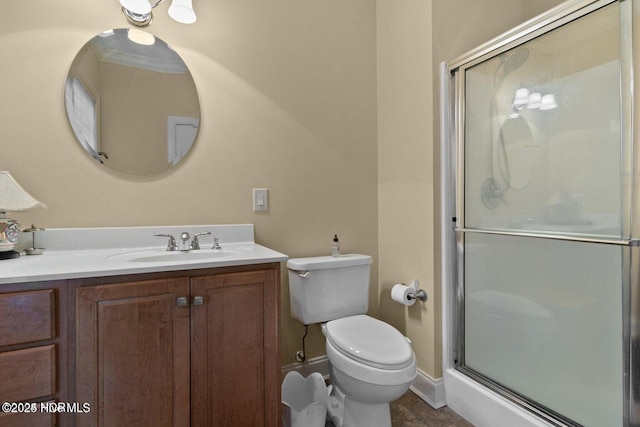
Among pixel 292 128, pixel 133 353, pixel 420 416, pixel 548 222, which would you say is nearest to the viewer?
pixel 133 353

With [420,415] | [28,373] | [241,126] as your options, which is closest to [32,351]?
Result: [28,373]

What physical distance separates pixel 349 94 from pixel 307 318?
4.47ft

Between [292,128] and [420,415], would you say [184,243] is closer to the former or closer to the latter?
[292,128]

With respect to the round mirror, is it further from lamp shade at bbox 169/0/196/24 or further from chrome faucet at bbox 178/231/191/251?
chrome faucet at bbox 178/231/191/251

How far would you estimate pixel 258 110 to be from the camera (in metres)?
1.77

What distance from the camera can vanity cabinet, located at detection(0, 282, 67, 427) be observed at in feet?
2.97

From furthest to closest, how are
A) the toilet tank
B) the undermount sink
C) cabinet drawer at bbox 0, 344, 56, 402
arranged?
the toilet tank, the undermount sink, cabinet drawer at bbox 0, 344, 56, 402

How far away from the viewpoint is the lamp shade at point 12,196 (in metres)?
1.21

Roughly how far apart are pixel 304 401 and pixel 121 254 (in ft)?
3.70

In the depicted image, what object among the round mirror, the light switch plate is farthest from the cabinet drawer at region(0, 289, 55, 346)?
the light switch plate

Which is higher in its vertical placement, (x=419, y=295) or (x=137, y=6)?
(x=137, y=6)

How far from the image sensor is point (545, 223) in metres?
1.36

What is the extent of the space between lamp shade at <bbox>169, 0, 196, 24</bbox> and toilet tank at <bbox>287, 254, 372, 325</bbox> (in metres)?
1.29

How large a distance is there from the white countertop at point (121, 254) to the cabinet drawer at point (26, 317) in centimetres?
5
